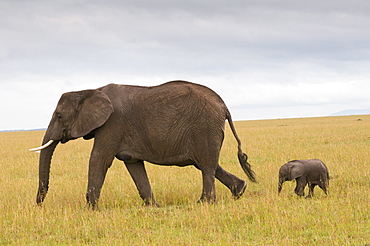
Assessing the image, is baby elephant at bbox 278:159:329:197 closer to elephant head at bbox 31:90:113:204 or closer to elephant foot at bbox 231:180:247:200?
elephant foot at bbox 231:180:247:200

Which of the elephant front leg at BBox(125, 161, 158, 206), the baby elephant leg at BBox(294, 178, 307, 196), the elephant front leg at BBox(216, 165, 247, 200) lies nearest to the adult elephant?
the elephant front leg at BBox(125, 161, 158, 206)

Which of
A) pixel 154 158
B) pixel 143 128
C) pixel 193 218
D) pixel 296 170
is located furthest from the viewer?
pixel 296 170

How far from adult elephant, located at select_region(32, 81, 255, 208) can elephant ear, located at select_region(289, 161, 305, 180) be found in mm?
1937

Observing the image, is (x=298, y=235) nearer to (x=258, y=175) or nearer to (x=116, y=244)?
(x=116, y=244)

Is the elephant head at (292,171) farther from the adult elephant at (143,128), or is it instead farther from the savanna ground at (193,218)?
the adult elephant at (143,128)

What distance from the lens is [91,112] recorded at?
9.66 meters

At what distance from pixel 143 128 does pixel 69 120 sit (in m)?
1.78

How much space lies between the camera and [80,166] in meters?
19.8

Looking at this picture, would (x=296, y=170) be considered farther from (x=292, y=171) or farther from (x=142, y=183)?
(x=142, y=183)

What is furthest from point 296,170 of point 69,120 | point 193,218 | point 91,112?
point 69,120

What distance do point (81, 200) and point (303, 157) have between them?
11709 millimetres

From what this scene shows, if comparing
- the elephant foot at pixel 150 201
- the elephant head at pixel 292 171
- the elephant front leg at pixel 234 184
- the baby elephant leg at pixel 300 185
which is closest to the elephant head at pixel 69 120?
the elephant foot at pixel 150 201

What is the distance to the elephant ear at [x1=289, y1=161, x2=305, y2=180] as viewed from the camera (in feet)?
33.7

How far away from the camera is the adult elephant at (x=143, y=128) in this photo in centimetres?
966
